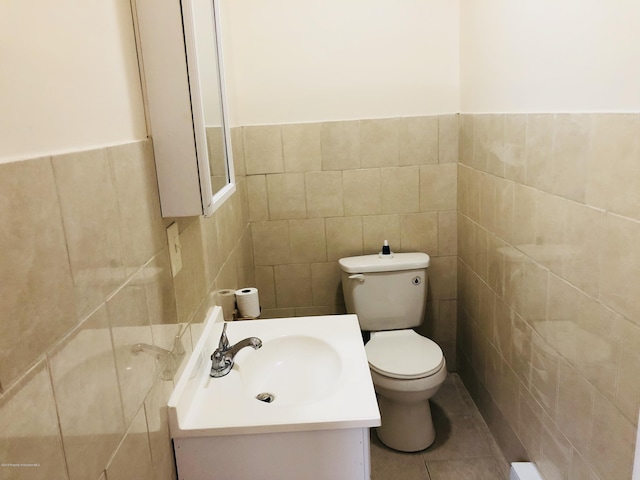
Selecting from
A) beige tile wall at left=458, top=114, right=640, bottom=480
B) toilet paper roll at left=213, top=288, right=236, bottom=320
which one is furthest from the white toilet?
toilet paper roll at left=213, top=288, right=236, bottom=320

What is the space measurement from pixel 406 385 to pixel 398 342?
32 cm

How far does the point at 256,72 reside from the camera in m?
2.39

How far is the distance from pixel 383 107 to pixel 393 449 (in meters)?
1.68

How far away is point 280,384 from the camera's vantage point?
4.88 feet

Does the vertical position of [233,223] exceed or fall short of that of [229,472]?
it exceeds it

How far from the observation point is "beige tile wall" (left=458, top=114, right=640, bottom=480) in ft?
4.03

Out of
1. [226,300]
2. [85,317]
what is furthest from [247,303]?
[85,317]

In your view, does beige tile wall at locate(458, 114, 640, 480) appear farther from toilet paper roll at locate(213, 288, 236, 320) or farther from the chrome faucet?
toilet paper roll at locate(213, 288, 236, 320)

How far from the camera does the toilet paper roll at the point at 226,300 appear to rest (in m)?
1.69

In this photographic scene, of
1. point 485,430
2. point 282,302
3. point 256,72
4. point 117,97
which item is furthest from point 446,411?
point 117,97

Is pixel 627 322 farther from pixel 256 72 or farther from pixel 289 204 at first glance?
pixel 256 72

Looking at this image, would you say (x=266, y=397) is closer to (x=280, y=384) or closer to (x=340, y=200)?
(x=280, y=384)

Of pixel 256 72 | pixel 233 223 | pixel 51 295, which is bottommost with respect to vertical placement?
pixel 233 223

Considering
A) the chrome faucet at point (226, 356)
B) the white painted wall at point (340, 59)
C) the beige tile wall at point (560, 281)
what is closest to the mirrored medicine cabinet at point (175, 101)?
the chrome faucet at point (226, 356)
